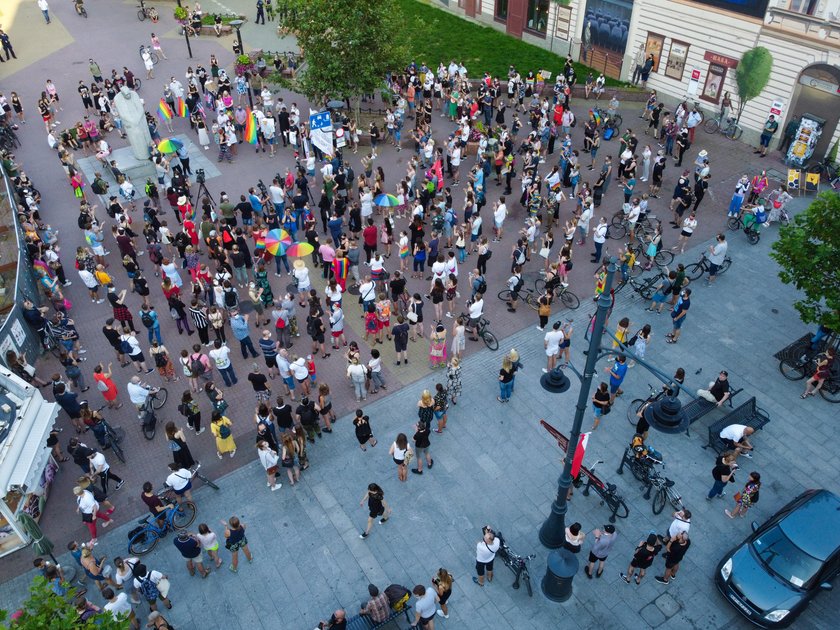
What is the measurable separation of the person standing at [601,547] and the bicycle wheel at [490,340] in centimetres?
646

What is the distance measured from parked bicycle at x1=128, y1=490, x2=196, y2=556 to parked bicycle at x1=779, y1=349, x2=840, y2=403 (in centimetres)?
1501

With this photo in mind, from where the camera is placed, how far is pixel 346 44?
85.3ft

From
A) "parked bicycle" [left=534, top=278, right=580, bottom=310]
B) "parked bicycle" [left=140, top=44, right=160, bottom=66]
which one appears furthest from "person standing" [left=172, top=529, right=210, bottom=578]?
"parked bicycle" [left=140, top=44, right=160, bottom=66]

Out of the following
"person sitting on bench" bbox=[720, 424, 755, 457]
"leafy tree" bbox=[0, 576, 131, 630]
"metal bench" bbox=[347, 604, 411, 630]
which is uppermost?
"leafy tree" bbox=[0, 576, 131, 630]

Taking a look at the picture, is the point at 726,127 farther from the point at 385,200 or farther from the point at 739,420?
the point at 739,420

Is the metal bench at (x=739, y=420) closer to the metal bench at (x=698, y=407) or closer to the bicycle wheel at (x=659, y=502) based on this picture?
the metal bench at (x=698, y=407)

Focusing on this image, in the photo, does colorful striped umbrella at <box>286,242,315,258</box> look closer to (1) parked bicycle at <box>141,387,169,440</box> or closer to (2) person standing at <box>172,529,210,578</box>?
(1) parked bicycle at <box>141,387,169,440</box>

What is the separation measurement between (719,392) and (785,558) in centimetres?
434

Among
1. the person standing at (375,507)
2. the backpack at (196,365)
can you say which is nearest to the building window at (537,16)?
the backpack at (196,365)

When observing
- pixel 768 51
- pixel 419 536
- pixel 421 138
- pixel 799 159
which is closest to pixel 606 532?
pixel 419 536

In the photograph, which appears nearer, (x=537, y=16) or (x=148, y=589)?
(x=148, y=589)

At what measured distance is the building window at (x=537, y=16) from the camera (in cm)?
3608

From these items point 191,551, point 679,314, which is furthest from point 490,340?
point 191,551

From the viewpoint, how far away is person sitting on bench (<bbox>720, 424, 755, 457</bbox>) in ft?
47.8
